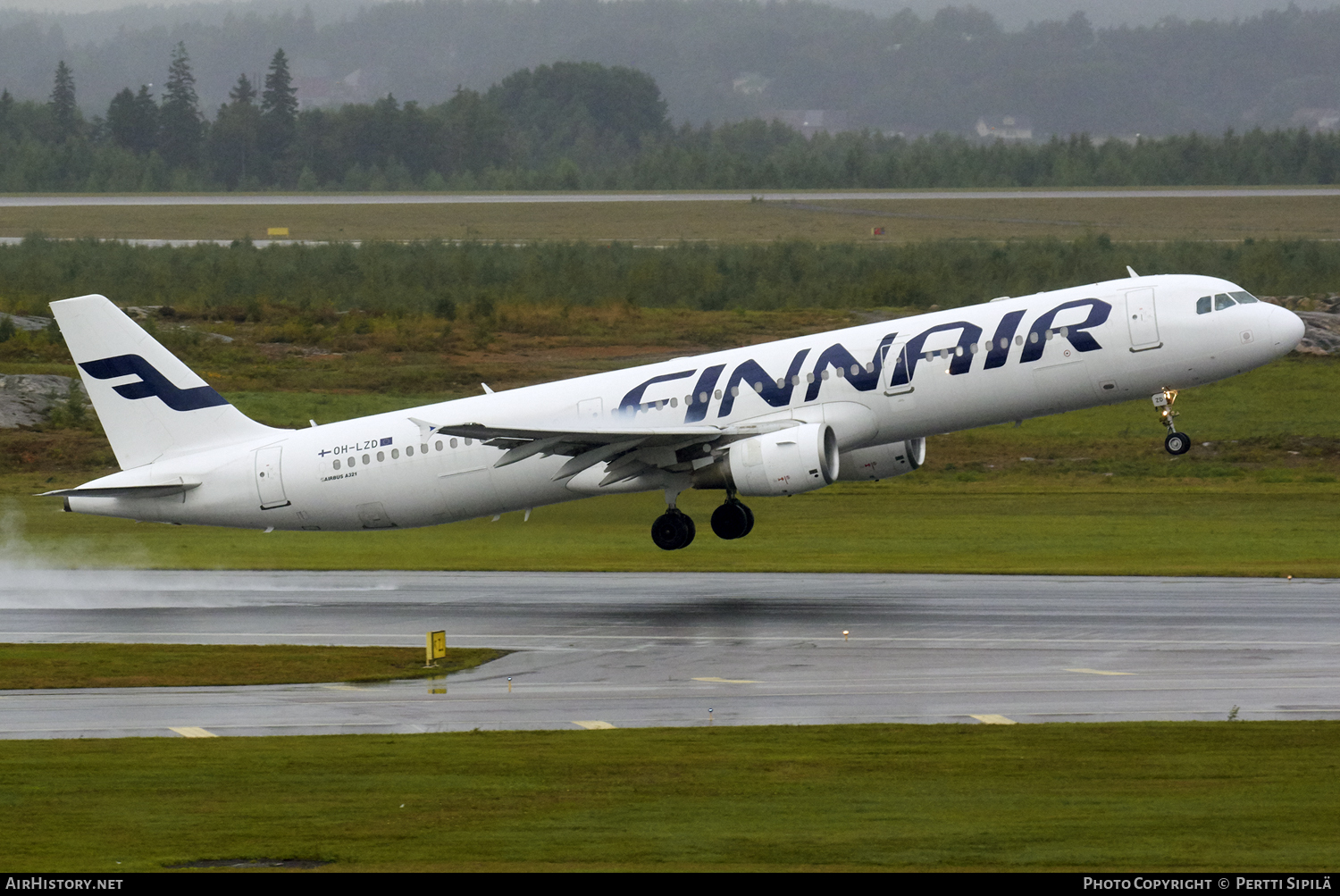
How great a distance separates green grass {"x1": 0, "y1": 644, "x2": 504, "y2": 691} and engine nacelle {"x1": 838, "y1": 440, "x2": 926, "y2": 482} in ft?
37.5

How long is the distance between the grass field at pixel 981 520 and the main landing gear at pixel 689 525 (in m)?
4.09

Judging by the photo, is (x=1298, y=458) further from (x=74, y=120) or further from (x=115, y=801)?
(x=74, y=120)

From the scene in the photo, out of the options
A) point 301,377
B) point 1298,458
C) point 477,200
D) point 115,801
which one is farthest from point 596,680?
point 477,200

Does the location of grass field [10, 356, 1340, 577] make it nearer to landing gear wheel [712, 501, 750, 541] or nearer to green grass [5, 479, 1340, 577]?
green grass [5, 479, 1340, 577]

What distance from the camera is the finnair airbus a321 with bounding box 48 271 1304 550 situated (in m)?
36.4

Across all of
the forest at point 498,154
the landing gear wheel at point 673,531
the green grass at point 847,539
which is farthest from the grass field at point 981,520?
the forest at point 498,154

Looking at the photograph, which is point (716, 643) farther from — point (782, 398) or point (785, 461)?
point (782, 398)

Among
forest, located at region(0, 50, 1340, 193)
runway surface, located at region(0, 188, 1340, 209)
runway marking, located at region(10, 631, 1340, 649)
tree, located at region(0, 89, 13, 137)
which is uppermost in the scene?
tree, located at region(0, 89, 13, 137)

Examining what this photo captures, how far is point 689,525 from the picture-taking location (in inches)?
1548

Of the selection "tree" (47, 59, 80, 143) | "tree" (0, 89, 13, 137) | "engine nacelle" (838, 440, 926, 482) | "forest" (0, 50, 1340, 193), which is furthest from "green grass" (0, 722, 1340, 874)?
"tree" (0, 89, 13, 137)

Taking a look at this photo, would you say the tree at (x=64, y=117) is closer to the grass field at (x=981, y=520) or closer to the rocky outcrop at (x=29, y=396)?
the rocky outcrop at (x=29, y=396)

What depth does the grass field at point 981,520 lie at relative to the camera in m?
44.9

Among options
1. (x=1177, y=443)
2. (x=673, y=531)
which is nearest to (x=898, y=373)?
(x=1177, y=443)

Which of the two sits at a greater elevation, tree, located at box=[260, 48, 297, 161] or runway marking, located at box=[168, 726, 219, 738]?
tree, located at box=[260, 48, 297, 161]
